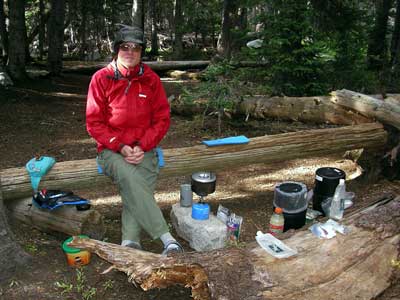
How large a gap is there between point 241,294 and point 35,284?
1.80 metres

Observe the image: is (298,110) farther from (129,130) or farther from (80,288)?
(80,288)

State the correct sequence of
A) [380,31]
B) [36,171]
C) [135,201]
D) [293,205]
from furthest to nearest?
1. [380,31]
2. [293,205]
3. [36,171]
4. [135,201]

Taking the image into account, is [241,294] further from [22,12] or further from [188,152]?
[22,12]

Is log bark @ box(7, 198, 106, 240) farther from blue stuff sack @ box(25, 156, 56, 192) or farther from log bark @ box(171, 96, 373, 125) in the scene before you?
log bark @ box(171, 96, 373, 125)

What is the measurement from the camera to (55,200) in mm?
4336

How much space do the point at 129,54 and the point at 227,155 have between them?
1.92 m

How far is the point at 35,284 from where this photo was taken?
353 cm

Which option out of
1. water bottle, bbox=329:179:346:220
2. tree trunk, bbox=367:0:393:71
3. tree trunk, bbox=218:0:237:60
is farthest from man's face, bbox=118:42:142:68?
tree trunk, bbox=367:0:393:71

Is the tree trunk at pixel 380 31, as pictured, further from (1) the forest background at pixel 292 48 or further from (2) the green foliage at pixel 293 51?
(2) the green foliage at pixel 293 51

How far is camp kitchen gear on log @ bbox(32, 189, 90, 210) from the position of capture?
4300 millimetres

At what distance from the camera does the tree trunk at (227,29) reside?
60.7ft

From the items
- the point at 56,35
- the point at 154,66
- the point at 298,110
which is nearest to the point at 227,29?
the point at 154,66

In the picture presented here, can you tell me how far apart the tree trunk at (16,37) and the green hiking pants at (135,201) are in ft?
29.4

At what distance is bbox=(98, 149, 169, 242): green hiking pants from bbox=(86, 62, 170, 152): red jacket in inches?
7.4
